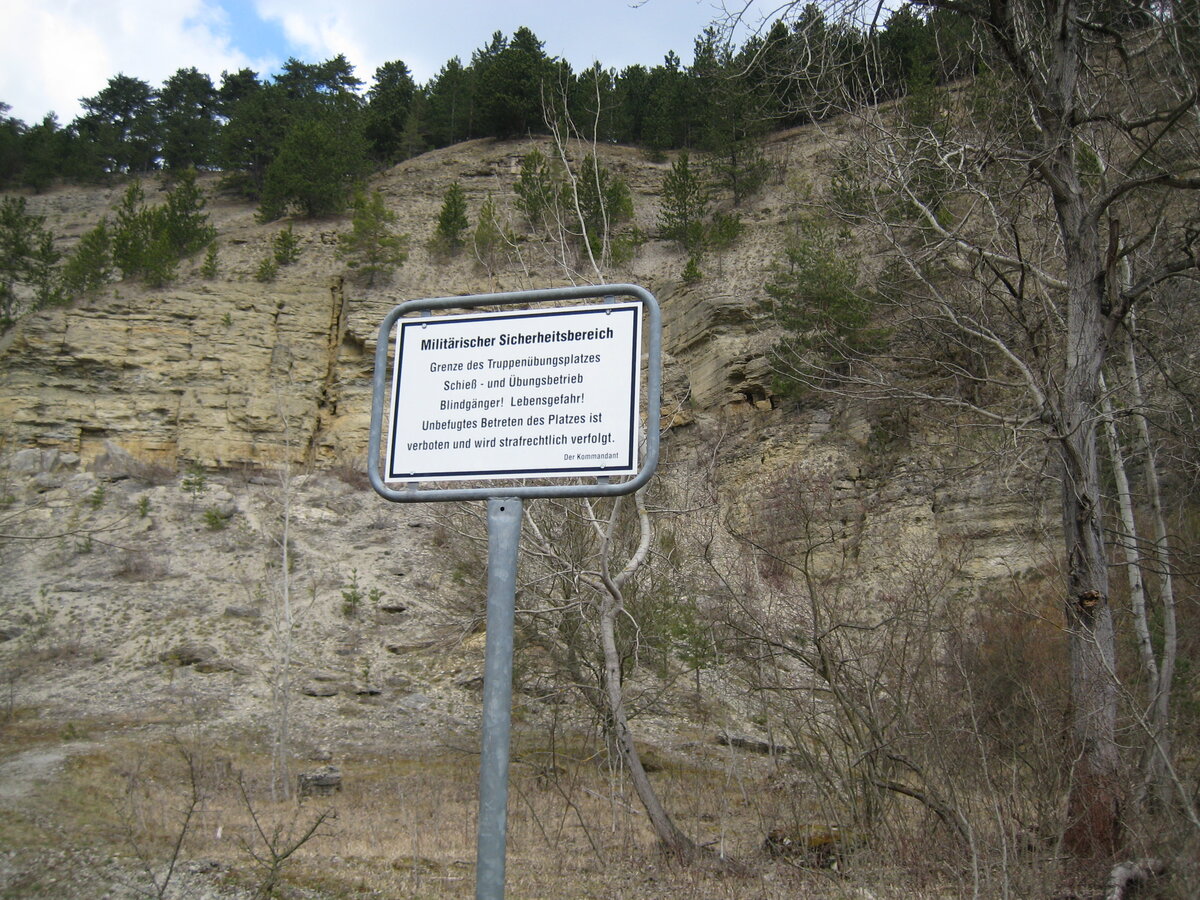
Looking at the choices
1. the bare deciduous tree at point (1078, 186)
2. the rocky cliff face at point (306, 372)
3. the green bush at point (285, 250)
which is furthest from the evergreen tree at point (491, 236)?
the green bush at point (285, 250)

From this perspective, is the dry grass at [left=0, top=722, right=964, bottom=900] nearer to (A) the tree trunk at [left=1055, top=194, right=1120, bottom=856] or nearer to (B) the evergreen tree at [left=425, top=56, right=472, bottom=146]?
(A) the tree trunk at [left=1055, top=194, right=1120, bottom=856]

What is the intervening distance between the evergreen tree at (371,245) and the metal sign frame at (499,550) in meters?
29.0

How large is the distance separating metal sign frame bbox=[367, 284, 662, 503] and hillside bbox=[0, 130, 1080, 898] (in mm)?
4229

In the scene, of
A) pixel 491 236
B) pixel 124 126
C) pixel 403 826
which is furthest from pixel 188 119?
pixel 403 826

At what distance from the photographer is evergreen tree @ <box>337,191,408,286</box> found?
29.9m

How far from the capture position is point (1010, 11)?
6.97 m

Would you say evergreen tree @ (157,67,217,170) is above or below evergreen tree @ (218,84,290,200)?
above

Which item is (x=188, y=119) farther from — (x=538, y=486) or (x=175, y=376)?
(x=538, y=486)

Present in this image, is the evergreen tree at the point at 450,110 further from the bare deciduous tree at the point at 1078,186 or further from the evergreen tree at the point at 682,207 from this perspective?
the bare deciduous tree at the point at 1078,186

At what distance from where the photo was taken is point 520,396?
2.07 meters

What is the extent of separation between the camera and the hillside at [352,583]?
25.8 ft

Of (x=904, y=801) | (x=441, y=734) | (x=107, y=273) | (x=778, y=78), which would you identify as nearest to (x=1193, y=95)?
(x=778, y=78)

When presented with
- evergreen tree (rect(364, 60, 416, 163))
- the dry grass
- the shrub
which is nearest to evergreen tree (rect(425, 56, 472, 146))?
evergreen tree (rect(364, 60, 416, 163))

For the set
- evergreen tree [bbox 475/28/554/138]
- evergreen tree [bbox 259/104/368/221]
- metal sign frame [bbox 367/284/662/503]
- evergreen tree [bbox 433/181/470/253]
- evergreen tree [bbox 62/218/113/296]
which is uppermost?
evergreen tree [bbox 475/28/554/138]
